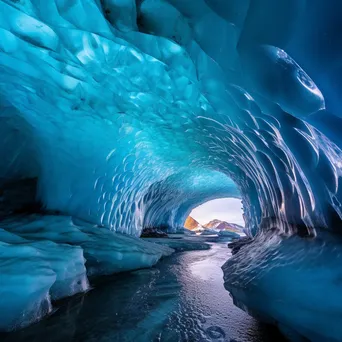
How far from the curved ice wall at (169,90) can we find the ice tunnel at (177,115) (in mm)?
14

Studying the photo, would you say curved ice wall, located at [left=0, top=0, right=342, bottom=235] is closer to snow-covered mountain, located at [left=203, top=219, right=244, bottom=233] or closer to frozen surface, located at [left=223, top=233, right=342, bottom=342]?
frozen surface, located at [left=223, top=233, right=342, bottom=342]

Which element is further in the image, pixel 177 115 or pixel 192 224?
pixel 192 224

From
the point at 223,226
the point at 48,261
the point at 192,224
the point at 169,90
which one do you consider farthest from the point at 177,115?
the point at 223,226

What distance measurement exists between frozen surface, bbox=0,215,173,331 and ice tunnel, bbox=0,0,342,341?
1 centimetres

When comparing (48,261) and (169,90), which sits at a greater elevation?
(169,90)

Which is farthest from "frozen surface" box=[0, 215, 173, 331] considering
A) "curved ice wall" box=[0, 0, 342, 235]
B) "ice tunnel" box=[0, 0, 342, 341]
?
"curved ice wall" box=[0, 0, 342, 235]

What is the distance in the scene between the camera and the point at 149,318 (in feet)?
6.16

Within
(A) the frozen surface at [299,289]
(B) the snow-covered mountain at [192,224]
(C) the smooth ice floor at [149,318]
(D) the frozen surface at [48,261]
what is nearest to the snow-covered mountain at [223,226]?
(B) the snow-covered mountain at [192,224]

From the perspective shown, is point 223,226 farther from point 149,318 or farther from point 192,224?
point 149,318

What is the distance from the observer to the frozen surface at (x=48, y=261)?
1760 millimetres

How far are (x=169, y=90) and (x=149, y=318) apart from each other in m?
2.60

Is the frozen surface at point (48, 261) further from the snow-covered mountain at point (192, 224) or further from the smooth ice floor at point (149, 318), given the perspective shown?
the snow-covered mountain at point (192, 224)

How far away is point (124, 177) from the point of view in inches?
231

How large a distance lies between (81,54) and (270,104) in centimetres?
203
